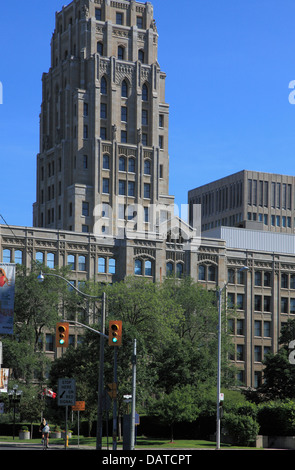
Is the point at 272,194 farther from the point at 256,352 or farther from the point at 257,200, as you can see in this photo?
the point at 256,352

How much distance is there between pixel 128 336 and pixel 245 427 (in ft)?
39.6

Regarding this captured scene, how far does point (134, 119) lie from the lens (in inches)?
4958

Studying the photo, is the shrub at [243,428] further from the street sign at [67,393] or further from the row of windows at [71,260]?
the row of windows at [71,260]

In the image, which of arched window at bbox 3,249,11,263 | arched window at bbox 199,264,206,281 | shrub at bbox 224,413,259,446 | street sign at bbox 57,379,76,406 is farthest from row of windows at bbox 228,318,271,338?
street sign at bbox 57,379,76,406

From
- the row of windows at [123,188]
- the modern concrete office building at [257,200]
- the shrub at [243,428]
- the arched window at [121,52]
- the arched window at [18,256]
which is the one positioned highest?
the arched window at [121,52]

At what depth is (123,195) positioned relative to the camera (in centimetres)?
12225

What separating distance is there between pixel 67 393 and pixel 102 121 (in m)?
81.1

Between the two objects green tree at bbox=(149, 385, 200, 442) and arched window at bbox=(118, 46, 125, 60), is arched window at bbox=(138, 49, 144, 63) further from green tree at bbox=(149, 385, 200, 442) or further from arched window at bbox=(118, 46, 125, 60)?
green tree at bbox=(149, 385, 200, 442)

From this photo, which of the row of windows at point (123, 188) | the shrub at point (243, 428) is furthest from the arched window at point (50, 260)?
the shrub at point (243, 428)

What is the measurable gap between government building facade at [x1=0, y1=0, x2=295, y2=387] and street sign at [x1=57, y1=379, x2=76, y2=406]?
192 feet

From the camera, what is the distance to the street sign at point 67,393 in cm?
4531

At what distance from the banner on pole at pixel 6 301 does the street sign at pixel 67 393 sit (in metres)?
11.8

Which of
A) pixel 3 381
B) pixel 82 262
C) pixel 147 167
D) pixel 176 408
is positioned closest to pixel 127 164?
pixel 147 167

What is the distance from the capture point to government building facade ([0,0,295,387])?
110 meters
